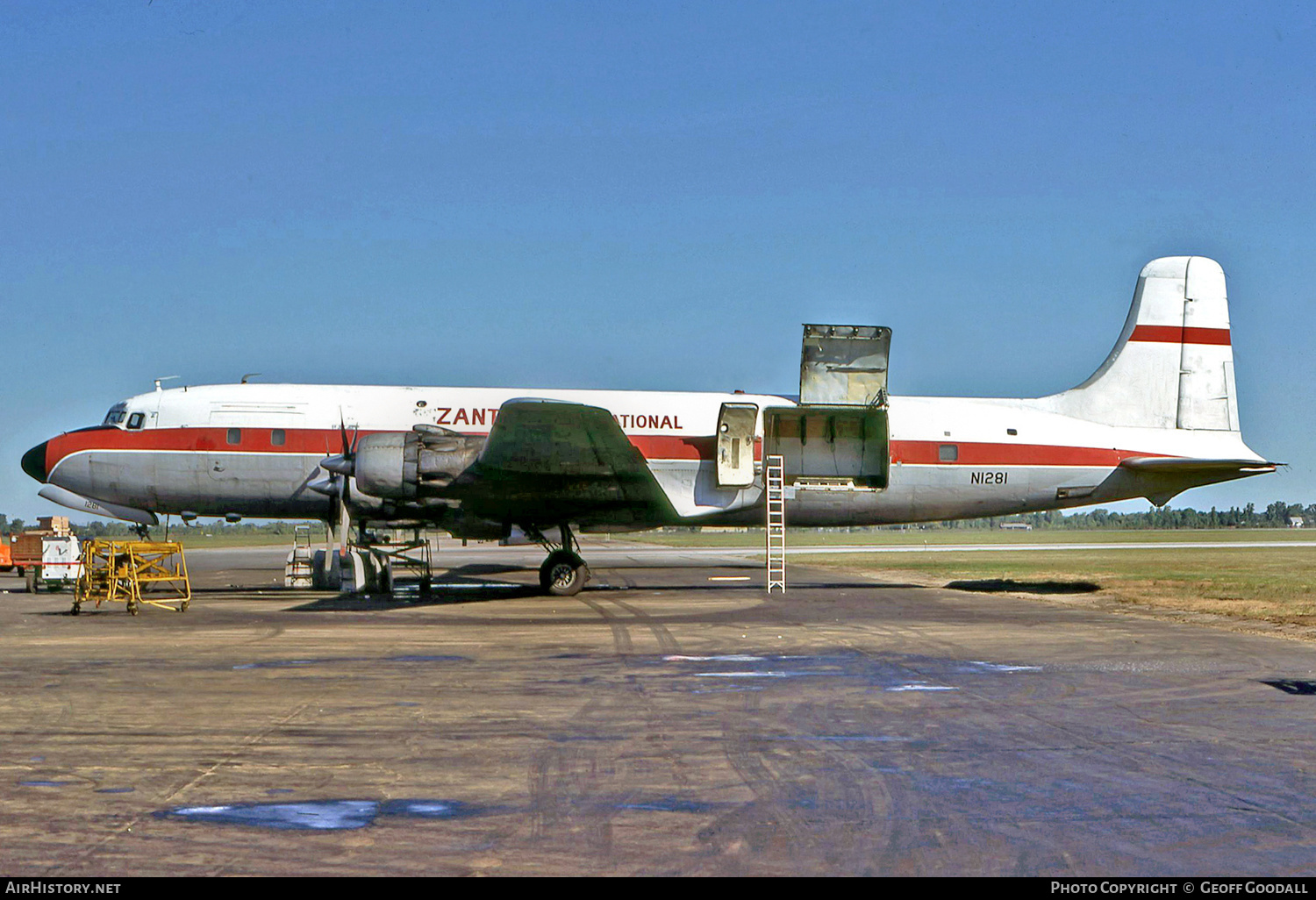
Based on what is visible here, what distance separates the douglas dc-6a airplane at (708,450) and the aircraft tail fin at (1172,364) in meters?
0.04

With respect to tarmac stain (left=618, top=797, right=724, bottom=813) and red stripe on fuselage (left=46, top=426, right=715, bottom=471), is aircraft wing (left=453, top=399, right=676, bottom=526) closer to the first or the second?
red stripe on fuselage (left=46, top=426, right=715, bottom=471)

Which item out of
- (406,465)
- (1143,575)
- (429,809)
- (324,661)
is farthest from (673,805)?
(1143,575)

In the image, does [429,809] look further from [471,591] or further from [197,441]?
[197,441]

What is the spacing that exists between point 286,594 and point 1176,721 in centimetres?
1900

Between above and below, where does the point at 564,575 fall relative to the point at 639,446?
below

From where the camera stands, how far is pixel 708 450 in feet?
77.4

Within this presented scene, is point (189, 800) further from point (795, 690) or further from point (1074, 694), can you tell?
point (1074, 694)

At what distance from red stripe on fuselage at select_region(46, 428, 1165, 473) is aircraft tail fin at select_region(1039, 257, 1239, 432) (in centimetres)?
131

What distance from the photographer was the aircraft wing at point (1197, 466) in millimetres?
23844

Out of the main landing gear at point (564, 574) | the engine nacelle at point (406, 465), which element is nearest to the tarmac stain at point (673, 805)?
the engine nacelle at point (406, 465)

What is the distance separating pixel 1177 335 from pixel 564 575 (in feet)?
50.7

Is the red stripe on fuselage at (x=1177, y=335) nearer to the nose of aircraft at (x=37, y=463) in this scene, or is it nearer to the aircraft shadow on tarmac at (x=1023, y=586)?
the aircraft shadow on tarmac at (x=1023, y=586)

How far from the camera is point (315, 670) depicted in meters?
11.9

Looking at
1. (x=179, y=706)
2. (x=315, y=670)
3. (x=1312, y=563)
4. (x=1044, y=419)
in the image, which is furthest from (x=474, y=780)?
(x=1312, y=563)
